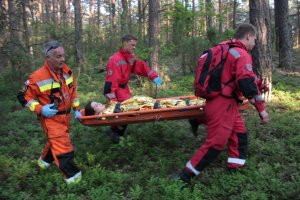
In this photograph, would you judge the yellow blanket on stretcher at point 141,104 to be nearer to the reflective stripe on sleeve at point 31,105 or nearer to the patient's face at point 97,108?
the patient's face at point 97,108

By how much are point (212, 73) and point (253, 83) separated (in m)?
0.53

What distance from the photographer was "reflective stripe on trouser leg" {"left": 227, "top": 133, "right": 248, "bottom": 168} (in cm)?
471

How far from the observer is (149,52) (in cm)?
1097

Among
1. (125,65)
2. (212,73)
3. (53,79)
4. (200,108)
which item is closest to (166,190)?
(200,108)

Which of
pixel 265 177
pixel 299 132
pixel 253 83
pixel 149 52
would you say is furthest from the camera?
pixel 149 52

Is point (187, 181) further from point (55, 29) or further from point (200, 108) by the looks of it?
point (55, 29)

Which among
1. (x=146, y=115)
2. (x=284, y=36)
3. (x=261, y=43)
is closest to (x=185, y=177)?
(x=146, y=115)

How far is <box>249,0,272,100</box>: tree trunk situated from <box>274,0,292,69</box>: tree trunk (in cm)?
510

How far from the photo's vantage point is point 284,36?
12.6 meters

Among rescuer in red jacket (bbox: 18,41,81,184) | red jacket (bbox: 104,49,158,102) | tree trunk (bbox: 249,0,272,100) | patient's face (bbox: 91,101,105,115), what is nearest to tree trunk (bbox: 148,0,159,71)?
tree trunk (bbox: 249,0,272,100)

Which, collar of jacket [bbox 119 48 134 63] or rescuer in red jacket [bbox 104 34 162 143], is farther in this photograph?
collar of jacket [bbox 119 48 134 63]

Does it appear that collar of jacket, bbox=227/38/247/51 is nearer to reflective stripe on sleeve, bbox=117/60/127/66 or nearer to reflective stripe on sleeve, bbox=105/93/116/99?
reflective stripe on sleeve, bbox=117/60/127/66

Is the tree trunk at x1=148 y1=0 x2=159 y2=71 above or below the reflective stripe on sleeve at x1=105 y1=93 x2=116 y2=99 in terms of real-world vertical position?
above

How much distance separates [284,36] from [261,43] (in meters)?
5.72
